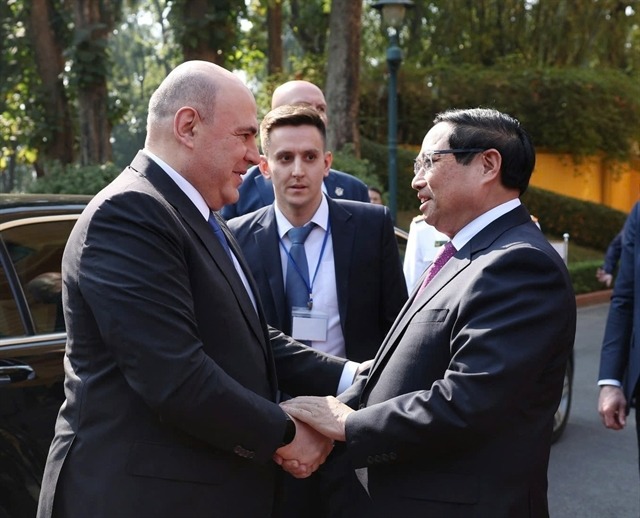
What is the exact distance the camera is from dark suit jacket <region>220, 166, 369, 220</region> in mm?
4672

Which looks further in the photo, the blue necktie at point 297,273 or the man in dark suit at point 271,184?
the man in dark suit at point 271,184

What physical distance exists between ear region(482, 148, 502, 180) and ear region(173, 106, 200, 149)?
833mm

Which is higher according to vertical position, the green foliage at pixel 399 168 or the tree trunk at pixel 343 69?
the tree trunk at pixel 343 69

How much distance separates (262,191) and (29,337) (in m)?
1.46

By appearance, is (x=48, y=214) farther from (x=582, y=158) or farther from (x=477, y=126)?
(x=582, y=158)

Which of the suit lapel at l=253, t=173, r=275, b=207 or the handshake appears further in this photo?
the suit lapel at l=253, t=173, r=275, b=207

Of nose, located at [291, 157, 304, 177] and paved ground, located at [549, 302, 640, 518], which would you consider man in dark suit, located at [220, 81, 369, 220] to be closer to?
nose, located at [291, 157, 304, 177]

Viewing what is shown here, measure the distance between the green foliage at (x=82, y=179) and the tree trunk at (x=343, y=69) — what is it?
10.8 ft

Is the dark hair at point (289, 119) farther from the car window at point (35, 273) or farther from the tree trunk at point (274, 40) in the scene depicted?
the tree trunk at point (274, 40)

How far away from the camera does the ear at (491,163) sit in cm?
263

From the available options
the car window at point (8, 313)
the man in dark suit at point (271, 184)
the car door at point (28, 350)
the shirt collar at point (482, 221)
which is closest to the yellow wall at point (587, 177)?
the man in dark suit at point (271, 184)

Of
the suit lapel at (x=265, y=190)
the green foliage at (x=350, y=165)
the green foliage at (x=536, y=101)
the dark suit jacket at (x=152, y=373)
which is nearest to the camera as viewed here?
the dark suit jacket at (x=152, y=373)

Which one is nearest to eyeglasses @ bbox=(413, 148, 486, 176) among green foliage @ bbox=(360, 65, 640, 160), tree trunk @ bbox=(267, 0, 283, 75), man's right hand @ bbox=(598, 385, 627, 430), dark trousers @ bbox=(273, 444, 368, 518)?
dark trousers @ bbox=(273, 444, 368, 518)

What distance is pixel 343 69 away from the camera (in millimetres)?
13352
